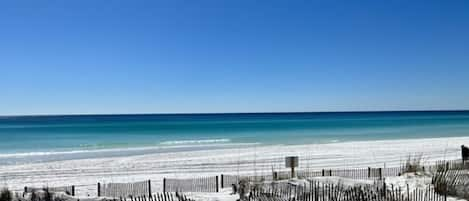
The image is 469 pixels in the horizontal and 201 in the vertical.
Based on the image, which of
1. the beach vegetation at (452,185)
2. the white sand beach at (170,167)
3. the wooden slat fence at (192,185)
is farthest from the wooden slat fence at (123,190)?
the beach vegetation at (452,185)

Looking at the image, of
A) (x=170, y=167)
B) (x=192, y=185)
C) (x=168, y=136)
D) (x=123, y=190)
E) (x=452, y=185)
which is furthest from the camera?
(x=168, y=136)

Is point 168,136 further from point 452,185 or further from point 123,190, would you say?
point 452,185

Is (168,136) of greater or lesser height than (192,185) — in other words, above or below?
above

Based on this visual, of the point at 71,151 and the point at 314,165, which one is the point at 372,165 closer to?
the point at 314,165

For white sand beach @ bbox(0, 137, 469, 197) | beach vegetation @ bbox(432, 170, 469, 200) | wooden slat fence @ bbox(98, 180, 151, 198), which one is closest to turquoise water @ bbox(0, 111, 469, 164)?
white sand beach @ bbox(0, 137, 469, 197)

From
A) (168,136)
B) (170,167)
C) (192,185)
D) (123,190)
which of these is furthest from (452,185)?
(168,136)

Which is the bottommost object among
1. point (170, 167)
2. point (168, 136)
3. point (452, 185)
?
point (170, 167)

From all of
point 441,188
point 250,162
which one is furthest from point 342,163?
point 441,188

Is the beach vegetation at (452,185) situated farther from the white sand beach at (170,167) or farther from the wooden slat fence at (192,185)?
the white sand beach at (170,167)

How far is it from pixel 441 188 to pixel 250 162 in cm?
1775

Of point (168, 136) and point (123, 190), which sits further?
point (168, 136)

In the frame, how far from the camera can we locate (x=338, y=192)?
11930mm

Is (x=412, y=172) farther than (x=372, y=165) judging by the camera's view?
No

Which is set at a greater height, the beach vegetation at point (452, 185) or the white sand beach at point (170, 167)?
the beach vegetation at point (452, 185)
